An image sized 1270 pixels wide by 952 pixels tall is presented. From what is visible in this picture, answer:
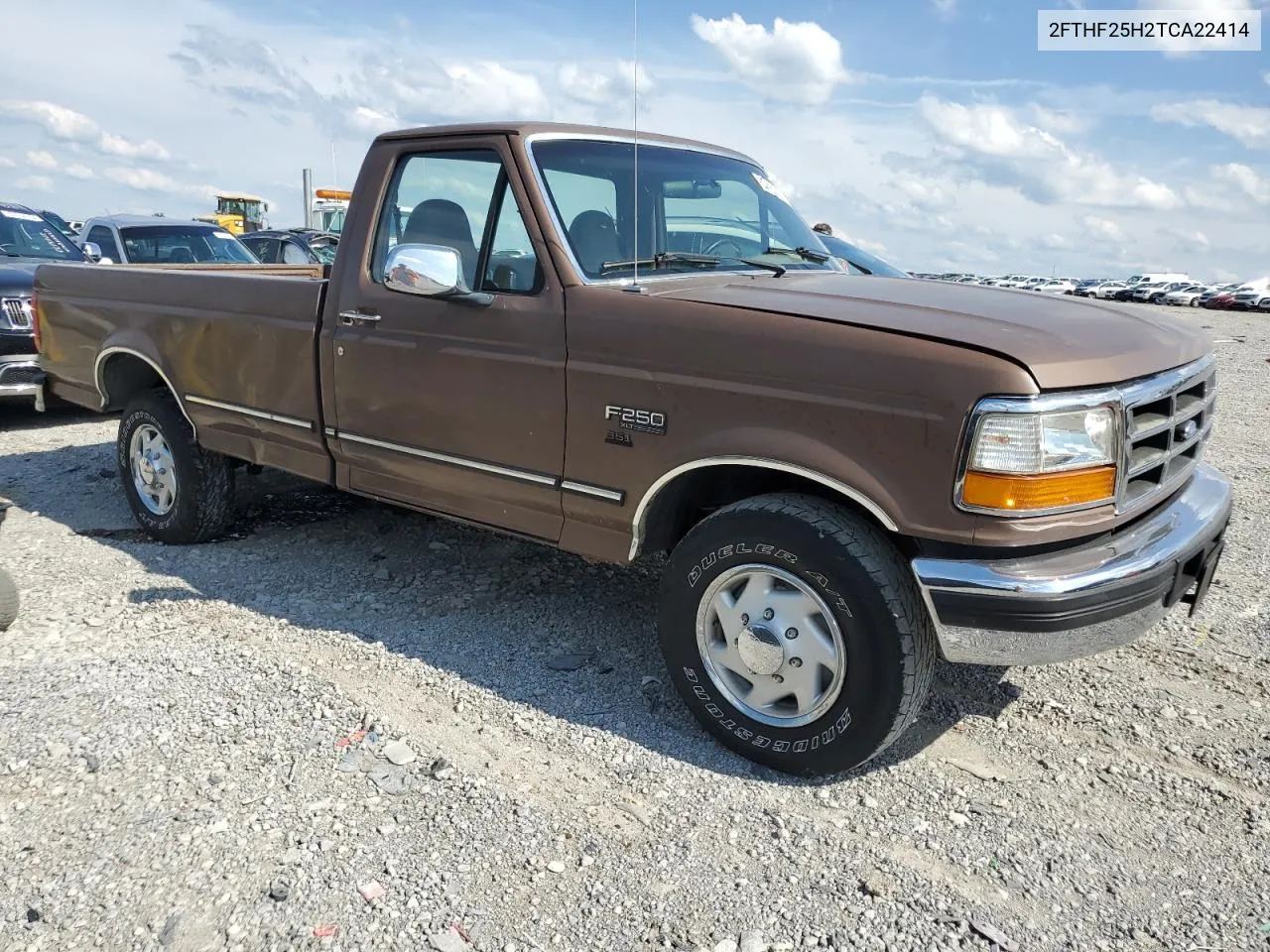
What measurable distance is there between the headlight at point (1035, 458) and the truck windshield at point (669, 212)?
1500 millimetres

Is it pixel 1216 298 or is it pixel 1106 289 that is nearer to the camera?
pixel 1216 298

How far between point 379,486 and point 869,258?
6.26 meters

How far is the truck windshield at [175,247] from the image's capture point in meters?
10.8

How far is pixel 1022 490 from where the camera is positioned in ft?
8.73

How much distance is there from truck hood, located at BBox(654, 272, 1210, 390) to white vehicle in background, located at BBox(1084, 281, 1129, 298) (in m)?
55.1

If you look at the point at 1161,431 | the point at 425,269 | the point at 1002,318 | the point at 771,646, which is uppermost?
the point at 425,269

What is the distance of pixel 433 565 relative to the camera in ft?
16.5

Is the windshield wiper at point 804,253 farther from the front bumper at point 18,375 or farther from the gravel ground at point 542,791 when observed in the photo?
the front bumper at point 18,375

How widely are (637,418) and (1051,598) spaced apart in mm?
1397

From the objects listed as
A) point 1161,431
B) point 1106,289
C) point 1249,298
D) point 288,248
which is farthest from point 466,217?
point 1106,289

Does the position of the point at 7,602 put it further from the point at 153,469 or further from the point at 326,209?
the point at 326,209

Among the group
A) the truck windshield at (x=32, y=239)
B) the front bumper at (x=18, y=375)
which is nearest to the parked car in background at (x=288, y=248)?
the truck windshield at (x=32, y=239)

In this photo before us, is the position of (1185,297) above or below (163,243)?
below

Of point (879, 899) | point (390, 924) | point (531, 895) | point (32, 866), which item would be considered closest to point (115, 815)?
point (32, 866)
